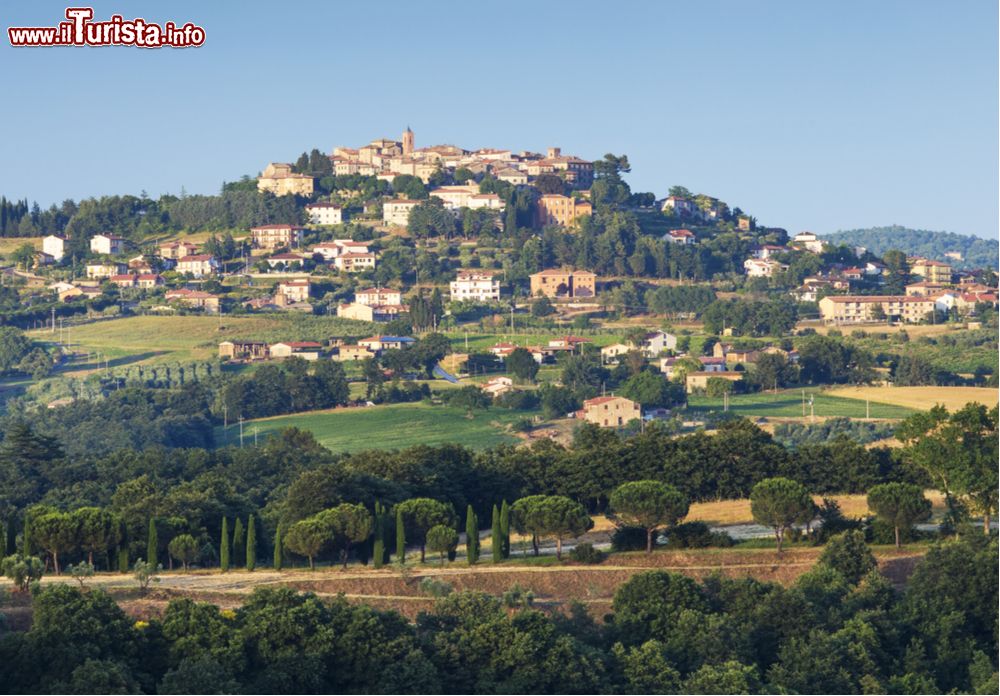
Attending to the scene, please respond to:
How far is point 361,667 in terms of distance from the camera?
27875mm

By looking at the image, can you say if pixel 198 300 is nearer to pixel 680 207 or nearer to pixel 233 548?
pixel 680 207

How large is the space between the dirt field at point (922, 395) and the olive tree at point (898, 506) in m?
32.1

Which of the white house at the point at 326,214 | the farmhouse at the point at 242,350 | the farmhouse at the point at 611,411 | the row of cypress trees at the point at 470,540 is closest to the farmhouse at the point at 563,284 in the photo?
the white house at the point at 326,214

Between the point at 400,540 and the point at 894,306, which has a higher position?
the point at 894,306

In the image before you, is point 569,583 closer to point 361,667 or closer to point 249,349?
point 361,667

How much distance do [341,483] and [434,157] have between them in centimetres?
9738

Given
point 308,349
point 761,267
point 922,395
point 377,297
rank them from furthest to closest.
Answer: point 761,267 → point 377,297 → point 308,349 → point 922,395

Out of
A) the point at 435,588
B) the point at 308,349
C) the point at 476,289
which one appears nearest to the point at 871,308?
the point at 476,289

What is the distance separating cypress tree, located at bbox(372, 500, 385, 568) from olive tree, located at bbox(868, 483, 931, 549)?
10.1m

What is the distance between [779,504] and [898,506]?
241cm

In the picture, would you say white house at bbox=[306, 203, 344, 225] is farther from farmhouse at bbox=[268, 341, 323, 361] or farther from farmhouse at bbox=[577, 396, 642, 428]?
farmhouse at bbox=[577, 396, 642, 428]

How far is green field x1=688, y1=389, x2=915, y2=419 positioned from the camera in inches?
2714

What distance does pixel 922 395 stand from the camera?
72.3 meters

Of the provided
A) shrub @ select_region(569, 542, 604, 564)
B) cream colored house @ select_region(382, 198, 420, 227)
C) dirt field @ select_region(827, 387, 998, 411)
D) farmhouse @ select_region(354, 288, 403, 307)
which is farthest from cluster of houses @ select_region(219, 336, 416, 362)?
shrub @ select_region(569, 542, 604, 564)
